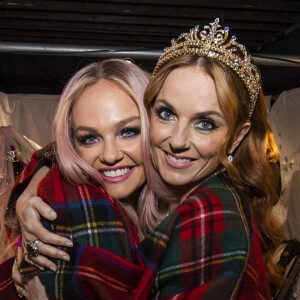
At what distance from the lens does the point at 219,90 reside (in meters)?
1.57

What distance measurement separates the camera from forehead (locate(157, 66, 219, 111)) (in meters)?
1.58

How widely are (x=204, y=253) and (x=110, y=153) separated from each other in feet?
2.09

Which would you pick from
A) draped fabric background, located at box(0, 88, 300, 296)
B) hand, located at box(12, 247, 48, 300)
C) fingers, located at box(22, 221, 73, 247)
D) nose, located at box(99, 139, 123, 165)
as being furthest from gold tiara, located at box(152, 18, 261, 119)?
draped fabric background, located at box(0, 88, 300, 296)

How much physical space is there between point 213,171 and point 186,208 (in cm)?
37

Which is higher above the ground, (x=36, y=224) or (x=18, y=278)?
(x=36, y=224)

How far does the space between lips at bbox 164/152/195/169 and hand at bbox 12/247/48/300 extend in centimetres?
67

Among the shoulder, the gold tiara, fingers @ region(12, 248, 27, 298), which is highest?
the gold tiara

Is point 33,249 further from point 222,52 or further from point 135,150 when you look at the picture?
point 222,52

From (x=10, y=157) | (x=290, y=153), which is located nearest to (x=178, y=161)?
(x=10, y=157)

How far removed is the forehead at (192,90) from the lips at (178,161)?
0.68ft

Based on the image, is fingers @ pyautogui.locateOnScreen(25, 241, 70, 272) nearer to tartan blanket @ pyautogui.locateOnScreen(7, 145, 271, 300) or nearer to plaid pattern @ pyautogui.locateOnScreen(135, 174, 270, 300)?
tartan blanket @ pyautogui.locateOnScreen(7, 145, 271, 300)

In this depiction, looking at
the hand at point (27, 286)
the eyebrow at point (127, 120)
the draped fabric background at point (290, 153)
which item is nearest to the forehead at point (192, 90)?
the eyebrow at point (127, 120)

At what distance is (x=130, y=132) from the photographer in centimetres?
186

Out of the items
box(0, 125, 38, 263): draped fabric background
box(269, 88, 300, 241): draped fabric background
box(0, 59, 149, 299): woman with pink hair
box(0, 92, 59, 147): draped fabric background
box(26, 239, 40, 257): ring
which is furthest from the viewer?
box(0, 92, 59, 147): draped fabric background
